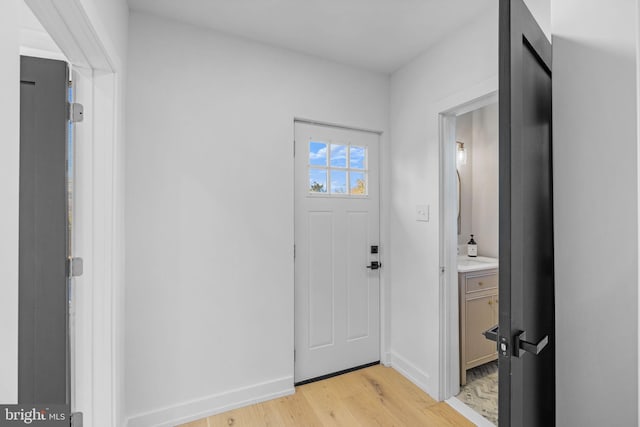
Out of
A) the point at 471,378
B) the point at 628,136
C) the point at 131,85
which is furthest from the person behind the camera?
the point at 471,378

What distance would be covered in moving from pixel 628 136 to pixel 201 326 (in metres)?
2.27

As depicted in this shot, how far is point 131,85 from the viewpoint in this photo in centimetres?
187

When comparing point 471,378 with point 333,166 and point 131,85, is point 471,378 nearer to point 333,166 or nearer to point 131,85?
point 333,166

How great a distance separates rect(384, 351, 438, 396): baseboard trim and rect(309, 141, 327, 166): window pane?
5.75 feet

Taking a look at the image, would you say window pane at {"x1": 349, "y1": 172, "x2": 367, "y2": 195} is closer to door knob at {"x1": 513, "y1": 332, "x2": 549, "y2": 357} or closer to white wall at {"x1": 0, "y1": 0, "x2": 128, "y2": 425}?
door knob at {"x1": 513, "y1": 332, "x2": 549, "y2": 357}

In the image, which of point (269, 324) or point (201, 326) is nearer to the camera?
point (201, 326)

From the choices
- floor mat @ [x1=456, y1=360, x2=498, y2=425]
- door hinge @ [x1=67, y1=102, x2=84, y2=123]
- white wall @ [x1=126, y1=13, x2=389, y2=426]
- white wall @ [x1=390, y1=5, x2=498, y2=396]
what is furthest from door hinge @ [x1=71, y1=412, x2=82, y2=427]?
floor mat @ [x1=456, y1=360, x2=498, y2=425]

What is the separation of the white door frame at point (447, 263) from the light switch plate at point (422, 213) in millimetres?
122

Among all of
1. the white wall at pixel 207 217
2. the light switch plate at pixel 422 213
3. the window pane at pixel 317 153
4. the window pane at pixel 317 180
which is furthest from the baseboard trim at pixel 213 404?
the window pane at pixel 317 153

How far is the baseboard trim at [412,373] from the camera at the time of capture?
2285 mm

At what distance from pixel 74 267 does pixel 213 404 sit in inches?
50.2

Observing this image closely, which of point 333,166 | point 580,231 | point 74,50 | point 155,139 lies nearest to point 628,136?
point 580,231

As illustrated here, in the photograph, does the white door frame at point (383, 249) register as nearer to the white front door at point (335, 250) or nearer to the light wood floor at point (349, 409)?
the white front door at point (335, 250)

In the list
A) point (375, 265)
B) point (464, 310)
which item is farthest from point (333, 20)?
point (464, 310)
